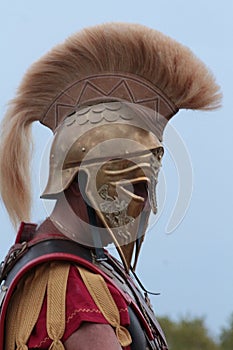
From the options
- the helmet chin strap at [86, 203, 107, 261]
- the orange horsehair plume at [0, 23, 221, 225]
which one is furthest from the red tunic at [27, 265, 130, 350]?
the orange horsehair plume at [0, 23, 221, 225]

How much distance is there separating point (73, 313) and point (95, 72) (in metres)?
0.83

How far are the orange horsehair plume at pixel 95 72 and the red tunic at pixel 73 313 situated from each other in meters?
0.53

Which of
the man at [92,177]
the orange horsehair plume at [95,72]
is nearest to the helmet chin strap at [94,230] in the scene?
the man at [92,177]

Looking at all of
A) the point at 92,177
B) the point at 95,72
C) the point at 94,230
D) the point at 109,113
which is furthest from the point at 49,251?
the point at 95,72

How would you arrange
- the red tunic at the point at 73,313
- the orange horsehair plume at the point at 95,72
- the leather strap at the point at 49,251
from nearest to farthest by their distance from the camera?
1. the red tunic at the point at 73,313
2. the leather strap at the point at 49,251
3. the orange horsehair plume at the point at 95,72

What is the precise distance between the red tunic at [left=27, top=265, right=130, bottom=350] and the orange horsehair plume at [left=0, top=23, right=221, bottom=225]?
1.72ft

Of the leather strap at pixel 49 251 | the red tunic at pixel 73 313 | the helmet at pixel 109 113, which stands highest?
the helmet at pixel 109 113

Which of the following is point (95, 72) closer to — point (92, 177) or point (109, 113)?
point (109, 113)

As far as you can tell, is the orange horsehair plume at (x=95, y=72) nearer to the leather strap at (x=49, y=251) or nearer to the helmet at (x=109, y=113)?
the helmet at (x=109, y=113)

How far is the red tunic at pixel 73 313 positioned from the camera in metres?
3.51

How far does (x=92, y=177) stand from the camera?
3725 mm

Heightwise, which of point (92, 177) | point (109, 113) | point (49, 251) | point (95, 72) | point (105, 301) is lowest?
point (105, 301)

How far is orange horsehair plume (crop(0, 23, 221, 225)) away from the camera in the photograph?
12.7 feet

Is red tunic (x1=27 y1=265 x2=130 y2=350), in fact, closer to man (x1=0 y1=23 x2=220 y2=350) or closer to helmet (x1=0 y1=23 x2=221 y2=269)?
man (x1=0 y1=23 x2=220 y2=350)
